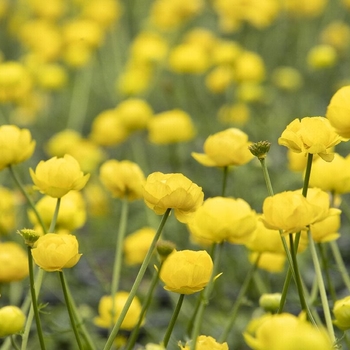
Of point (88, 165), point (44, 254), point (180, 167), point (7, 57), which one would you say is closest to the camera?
point (44, 254)

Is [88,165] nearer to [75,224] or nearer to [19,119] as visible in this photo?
[75,224]

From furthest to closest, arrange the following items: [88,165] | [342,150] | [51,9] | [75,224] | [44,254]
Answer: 1. [51,9]
2. [342,150]
3. [88,165]
4. [75,224]
5. [44,254]

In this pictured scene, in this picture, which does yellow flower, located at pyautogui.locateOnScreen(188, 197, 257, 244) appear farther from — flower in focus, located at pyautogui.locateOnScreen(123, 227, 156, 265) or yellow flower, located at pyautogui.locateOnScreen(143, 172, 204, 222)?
flower in focus, located at pyautogui.locateOnScreen(123, 227, 156, 265)

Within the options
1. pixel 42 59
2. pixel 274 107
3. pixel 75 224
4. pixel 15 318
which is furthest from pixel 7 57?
pixel 15 318

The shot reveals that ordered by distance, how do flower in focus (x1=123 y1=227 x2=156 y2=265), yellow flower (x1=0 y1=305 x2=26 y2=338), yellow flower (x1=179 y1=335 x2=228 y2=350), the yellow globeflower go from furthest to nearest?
1. the yellow globeflower
2. flower in focus (x1=123 y1=227 x2=156 y2=265)
3. yellow flower (x1=0 y1=305 x2=26 y2=338)
4. yellow flower (x1=179 y1=335 x2=228 y2=350)

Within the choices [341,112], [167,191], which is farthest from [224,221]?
[341,112]

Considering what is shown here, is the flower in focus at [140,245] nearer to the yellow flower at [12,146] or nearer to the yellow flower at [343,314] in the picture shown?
the yellow flower at [12,146]

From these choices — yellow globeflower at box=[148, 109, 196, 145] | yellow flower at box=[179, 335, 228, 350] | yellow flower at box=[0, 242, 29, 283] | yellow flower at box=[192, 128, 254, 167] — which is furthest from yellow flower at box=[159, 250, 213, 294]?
yellow globeflower at box=[148, 109, 196, 145]
